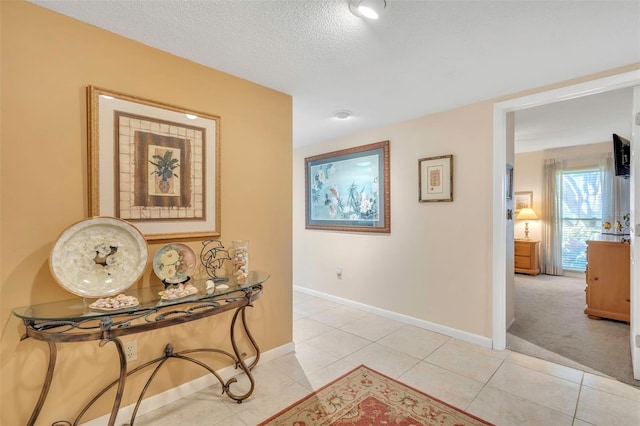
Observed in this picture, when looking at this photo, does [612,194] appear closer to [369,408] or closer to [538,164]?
[538,164]

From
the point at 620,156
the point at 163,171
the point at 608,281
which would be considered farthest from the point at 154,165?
the point at 608,281

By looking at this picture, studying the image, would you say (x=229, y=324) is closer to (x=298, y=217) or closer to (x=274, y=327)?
(x=274, y=327)

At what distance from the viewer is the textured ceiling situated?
61.1 inches

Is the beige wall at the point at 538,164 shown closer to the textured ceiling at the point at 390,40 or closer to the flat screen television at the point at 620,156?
the flat screen television at the point at 620,156

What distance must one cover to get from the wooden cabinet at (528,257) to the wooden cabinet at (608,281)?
91.8 inches

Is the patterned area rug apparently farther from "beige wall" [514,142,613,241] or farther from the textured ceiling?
"beige wall" [514,142,613,241]

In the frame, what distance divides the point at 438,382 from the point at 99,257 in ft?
7.70

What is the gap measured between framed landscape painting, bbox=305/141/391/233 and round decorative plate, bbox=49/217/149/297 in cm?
258

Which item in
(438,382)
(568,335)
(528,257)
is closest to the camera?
(438,382)

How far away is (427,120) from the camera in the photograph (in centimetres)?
322

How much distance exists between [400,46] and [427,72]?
0.46 m

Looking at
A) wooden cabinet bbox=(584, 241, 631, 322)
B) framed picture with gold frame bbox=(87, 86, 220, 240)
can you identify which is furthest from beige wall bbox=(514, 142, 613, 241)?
framed picture with gold frame bbox=(87, 86, 220, 240)

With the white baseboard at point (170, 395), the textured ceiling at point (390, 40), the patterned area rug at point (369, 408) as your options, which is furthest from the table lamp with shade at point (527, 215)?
the white baseboard at point (170, 395)

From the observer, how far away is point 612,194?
519 centimetres
